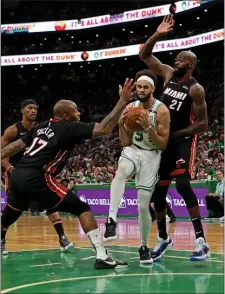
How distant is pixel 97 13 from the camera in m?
35.1

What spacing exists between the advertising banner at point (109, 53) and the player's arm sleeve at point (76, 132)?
21.7 meters

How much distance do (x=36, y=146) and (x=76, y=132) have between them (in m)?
0.59

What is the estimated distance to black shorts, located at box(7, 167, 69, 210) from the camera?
571cm

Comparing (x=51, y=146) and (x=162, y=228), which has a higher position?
(x=51, y=146)

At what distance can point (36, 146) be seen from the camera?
19.4 ft

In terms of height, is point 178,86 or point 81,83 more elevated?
point 81,83

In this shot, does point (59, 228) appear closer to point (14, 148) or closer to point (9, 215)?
point (9, 215)

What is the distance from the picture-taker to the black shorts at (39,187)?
5.71 m

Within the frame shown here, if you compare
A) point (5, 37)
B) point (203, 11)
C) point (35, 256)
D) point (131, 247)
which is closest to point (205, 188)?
point (131, 247)

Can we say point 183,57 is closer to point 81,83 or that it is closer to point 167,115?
point 167,115

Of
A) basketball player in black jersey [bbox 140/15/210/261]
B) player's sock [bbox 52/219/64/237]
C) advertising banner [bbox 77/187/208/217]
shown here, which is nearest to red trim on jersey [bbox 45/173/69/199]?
basketball player in black jersey [bbox 140/15/210/261]

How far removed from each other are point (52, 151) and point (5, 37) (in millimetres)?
32260

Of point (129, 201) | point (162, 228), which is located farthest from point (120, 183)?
point (129, 201)

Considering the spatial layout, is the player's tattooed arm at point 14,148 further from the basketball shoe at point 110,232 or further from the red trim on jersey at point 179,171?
the red trim on jersey at point 179,171
